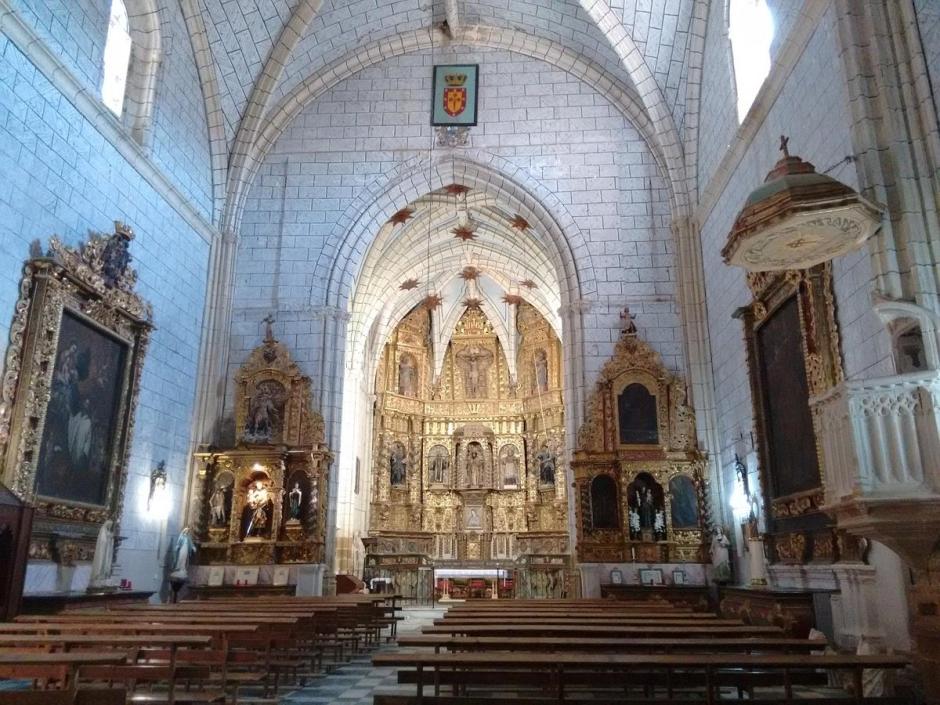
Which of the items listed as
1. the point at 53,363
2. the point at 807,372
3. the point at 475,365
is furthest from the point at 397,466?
the point at 807,372

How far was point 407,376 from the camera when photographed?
28156mm

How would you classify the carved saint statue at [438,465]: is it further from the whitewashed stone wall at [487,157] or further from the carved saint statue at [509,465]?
the whitewashed stone wall at [487,157]

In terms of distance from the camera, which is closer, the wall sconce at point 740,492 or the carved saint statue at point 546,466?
the wall sconce at point 740,492

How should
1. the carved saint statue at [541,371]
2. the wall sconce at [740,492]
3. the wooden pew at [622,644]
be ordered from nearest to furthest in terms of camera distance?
the wooden pew at [622,644] → the wall sconce at [740,492] → the carved saint statue at [541,371]

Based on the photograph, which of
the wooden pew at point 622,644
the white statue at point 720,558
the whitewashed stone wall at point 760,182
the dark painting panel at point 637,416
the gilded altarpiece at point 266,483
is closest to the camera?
the wooden pew at point 622,644

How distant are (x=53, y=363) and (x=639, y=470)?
976 cm

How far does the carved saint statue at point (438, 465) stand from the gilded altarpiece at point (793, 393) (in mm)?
→ 17045

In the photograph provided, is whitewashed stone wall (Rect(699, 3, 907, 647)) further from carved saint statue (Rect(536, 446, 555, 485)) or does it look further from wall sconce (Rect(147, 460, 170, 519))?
carved saint statue (Rect(536, 446, 555, 485))

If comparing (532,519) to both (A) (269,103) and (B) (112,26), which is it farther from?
(B) (112,26)

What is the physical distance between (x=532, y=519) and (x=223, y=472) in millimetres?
14078

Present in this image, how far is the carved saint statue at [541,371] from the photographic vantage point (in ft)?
89.2

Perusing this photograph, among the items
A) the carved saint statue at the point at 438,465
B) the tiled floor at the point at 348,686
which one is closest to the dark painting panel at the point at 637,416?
the tiled floor at the point at 348,686

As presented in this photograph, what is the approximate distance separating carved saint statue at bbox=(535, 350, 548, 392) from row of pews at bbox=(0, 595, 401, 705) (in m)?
18.4

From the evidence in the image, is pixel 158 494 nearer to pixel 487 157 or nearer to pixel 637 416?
pixel 637 416
